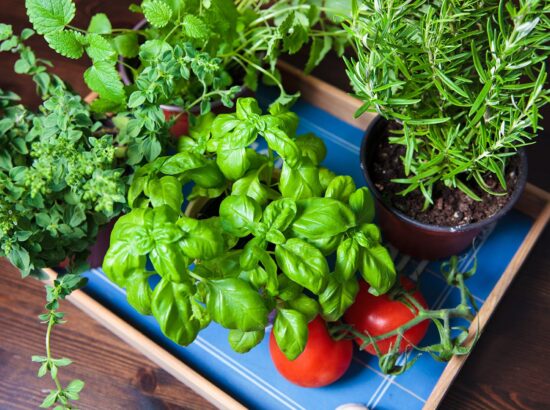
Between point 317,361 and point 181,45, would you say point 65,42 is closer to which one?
point 181,45

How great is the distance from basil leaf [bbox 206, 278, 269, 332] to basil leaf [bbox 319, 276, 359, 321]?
88 millimetres

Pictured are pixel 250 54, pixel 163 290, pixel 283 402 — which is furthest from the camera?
pixel 250 54

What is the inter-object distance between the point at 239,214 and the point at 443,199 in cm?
35

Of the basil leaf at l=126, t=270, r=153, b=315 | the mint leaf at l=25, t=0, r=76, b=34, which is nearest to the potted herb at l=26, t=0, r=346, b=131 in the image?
the mint leaf at l=25, t=0, r=76, b=34

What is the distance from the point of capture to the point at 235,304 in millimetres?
667

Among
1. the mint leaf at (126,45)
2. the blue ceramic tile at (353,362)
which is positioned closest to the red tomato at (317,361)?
the blue ceramic tile at (353,362)

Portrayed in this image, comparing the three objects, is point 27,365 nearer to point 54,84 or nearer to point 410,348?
point 54,84

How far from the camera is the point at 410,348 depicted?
90 cm

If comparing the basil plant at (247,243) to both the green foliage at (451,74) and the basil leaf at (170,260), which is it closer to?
the basil leaf at (170,260)

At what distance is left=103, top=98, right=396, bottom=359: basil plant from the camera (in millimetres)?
663

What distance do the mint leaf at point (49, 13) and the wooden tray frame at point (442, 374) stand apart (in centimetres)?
30

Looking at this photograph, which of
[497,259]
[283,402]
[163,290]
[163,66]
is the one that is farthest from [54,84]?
[497,259]

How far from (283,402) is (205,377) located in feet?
0.37

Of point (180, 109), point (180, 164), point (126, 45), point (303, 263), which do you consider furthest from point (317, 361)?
point (126, 45)
